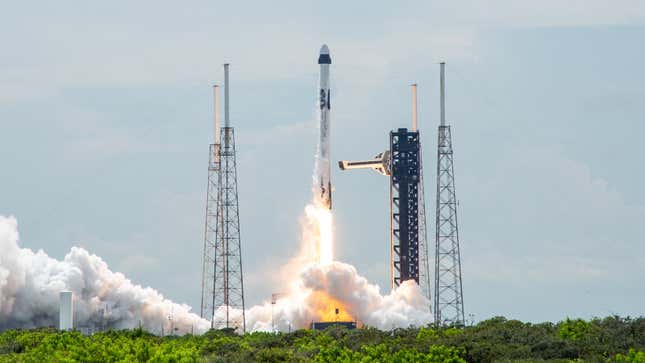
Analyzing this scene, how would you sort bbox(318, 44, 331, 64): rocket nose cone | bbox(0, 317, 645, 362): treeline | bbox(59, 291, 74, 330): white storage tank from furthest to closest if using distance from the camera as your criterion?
bbox(318, 44, 331, 64): rocket nose cone
bbox(59, 291, 74, 330): white storage tank
bbox(0, 317, 645, 362): treeline

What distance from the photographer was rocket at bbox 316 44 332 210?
4525 inches

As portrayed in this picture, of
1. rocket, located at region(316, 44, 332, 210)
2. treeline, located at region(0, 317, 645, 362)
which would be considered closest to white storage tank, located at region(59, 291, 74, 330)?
treeline, located at region(0, 317, 645, 362)

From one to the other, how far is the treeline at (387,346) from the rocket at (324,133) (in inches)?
1439

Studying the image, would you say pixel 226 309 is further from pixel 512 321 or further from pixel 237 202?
pixel 512 321

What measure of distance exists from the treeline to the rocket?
36563mm

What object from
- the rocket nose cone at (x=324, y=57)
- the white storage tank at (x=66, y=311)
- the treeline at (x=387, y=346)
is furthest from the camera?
the rocket nose cone at (x=324, y=57)

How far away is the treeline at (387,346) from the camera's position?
60.7 meters

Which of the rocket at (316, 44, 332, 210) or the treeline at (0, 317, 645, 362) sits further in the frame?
the rocket at (316, 44, 332, 210)

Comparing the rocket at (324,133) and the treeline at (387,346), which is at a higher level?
the rocket at (324,133)

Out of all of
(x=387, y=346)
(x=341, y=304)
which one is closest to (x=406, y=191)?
(x=341, y=304)

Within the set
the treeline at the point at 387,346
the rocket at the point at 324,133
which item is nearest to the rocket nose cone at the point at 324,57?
the rocket at the point at 324,133

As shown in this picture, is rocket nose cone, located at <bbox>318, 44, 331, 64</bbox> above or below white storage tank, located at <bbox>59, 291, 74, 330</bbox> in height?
above

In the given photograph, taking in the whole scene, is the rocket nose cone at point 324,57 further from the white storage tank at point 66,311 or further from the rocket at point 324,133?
the white storage tank at point 66,311

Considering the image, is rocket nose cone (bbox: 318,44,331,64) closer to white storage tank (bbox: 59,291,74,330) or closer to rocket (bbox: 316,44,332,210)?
rocket (bbox: 316,44,332,210)
